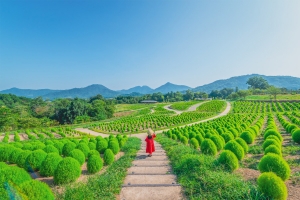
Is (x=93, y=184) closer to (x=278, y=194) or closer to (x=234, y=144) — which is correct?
(x=278, y=194)

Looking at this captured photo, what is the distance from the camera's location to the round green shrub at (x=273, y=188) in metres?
4.85

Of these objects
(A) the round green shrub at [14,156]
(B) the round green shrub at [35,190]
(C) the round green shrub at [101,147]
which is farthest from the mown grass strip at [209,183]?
(A) the round green shrub at [14,156]

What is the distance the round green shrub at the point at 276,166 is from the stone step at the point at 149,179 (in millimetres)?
3273

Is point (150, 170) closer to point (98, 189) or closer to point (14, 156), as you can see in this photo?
point (98, 189)

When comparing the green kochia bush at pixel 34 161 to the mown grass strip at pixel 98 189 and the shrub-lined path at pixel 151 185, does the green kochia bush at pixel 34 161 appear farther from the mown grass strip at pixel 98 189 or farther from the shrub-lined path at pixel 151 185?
the shrub-lined path at pixel 151 185

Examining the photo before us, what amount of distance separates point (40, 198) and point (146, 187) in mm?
3009

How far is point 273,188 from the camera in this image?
487cm

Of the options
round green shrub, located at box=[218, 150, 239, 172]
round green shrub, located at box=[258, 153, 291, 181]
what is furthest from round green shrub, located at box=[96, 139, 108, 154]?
round green shrub, located at box=[258, 153, 291, 181]

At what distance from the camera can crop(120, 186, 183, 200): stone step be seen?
18.1 ft

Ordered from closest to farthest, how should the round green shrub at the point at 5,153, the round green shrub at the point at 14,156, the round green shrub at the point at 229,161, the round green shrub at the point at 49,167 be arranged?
the round green shrub at the point at 229,161 → the round green shrub at the point at 49,167 → the round green shrub at the point at 14,156 → the round green shrub at the point at 5,153

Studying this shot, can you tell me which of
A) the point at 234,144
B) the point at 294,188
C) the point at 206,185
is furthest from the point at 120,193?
the point at 234,144

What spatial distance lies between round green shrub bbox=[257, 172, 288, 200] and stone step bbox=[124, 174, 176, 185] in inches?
110

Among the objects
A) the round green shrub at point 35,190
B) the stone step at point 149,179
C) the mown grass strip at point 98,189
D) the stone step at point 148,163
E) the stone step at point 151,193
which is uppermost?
the round green shrub at point 35,190

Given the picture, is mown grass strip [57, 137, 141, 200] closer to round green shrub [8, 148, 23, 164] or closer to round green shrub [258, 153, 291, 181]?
round green shrub [258, 153, 291, 181]
